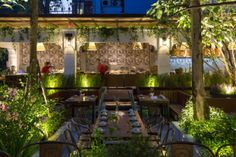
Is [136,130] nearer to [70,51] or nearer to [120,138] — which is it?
[120,138]

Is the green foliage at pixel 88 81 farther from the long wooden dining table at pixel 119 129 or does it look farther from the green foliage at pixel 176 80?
the long wooden dining table at pixel 119 129

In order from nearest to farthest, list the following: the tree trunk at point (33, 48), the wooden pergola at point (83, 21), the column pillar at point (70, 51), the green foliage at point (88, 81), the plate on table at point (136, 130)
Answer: the plate on table at point (136, 130) < the tree trunk at point (33, 48) < the wooden pergola at point (83, 21) < the green foliage at point (88, 81) < the column pillar at point (70, 51)

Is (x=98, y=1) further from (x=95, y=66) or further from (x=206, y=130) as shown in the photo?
(x=206, y=130)

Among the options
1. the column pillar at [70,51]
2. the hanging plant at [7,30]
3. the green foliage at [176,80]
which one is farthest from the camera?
the hanging plant at [7,30]

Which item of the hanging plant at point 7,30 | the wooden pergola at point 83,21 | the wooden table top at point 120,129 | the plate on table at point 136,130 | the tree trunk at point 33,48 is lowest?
the wooden table top at point 120,129

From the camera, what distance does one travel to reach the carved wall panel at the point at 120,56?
83.1 feet

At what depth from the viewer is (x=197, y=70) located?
23.0ft

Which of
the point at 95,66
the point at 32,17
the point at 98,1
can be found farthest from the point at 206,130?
the point at 98,1

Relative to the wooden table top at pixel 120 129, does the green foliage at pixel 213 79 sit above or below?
above

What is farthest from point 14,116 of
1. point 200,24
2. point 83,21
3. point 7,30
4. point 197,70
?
point 7,30

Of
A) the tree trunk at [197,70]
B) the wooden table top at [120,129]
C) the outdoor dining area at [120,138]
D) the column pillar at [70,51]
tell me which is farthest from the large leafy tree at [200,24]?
the column pillar at [70,51]

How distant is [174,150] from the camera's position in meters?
4.17

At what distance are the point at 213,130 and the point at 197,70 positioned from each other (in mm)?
1221

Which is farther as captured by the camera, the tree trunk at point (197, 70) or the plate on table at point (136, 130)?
the tree trunk at point (197, 70)
